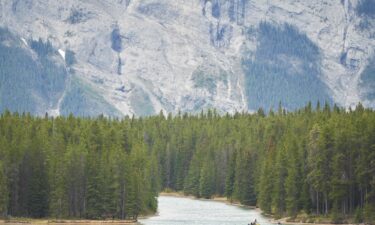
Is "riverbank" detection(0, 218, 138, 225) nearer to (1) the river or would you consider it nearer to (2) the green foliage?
(2) the green foliage

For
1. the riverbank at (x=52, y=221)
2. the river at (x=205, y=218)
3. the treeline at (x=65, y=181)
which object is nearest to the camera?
the riverbank at (x=52, y=221)

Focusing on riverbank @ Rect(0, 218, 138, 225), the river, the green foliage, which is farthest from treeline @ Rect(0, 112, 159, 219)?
the river

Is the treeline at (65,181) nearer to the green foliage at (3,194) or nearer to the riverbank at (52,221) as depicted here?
the green foliage at (3,194)

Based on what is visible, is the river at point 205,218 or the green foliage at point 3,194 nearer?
the green foliage at point 3,194

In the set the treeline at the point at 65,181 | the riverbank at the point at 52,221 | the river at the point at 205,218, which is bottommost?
the riverbank at the point at 52,221

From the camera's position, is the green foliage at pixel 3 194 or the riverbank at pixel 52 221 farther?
the green foliage at pixel 3 194

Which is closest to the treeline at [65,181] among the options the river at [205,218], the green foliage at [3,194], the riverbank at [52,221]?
the green foliage at [3,194]

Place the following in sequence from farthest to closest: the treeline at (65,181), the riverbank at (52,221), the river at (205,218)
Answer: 1. the river at (205,218)
2. the treeline at (65,181)
3. the riverbank at (52,221)

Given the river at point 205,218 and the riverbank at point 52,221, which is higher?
the river at point 205,218

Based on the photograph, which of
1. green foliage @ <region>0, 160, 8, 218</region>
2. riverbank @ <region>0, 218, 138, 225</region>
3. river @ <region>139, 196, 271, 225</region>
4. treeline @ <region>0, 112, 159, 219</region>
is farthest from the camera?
river @ <region>139, 196, 271, 225</region>

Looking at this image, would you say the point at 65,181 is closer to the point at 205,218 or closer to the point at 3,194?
the point at 3,194

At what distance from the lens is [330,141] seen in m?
165

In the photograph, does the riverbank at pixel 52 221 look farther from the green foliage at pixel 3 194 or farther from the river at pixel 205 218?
the river at pixel 205 218

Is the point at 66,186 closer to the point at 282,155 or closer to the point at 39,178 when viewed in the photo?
the point at 39,178
